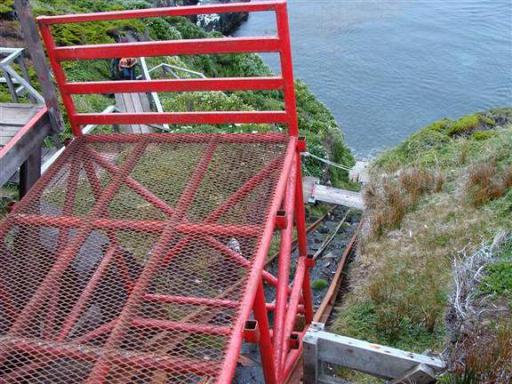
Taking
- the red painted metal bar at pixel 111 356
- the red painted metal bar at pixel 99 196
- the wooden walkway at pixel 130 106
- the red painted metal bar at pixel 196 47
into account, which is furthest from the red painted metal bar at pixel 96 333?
the wooden walkway at pixel 130 106

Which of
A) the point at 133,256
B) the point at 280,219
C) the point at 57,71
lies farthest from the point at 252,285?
the point at 57,71

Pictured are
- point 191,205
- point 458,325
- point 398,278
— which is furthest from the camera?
point 398,278

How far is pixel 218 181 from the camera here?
455 cm

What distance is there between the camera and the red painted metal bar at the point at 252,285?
270 centimetres

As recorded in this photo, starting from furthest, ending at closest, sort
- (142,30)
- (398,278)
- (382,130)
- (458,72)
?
(458,72) → (382,130) → (142,30) → (398,278)

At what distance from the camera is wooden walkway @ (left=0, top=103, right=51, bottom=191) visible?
14.5ft

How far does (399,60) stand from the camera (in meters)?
27.6

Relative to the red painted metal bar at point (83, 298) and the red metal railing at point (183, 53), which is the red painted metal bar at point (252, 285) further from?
the red painted metal bar at point (83, 298)

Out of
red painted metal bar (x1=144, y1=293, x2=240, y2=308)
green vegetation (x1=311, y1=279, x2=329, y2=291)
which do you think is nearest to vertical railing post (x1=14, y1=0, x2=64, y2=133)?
red painted metal bar (x1=144, y1=293, x2=240, y2=308)

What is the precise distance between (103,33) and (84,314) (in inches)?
564

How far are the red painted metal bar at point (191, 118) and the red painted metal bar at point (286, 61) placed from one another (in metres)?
0.08

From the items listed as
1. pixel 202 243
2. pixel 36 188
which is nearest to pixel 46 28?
pixel 36 188

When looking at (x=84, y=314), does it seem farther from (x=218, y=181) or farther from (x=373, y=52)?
(x=373, y=52)

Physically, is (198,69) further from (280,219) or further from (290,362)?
(280,219)
